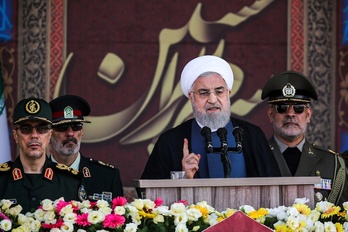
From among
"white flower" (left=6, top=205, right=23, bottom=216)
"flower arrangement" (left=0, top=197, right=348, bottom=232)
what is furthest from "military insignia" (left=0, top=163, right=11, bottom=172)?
"flower arrangement" (left=0, top=197, right=348, bottom=232)

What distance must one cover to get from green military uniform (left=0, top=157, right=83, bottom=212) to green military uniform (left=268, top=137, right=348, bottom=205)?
4.37ft

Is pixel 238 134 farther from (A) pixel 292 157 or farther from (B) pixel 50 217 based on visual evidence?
(A) pixel 292 157

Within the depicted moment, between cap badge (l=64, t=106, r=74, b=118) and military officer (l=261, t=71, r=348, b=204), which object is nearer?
military officer (l=261, t=71, r=348, b=204)

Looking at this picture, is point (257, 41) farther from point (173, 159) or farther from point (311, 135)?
point (173, 159)

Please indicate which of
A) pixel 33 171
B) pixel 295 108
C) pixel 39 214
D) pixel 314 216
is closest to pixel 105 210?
pixel 39 214

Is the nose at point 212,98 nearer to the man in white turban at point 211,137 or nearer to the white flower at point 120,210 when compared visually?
the man in white turban at point 211,137

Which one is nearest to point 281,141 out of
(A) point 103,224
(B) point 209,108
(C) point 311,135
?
(B) point 209,108

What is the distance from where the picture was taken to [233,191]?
503 centimetres

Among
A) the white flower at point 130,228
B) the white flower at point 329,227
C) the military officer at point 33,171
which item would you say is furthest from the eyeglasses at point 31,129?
the white flower at point 329,227

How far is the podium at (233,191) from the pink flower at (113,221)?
185mm

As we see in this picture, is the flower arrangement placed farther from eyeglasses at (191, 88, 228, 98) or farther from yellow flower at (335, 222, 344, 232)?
eyeglasses at (191, 88, 228, 98)

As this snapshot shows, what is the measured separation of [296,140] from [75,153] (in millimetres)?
1448

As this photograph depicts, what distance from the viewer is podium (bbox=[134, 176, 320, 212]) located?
498 cm

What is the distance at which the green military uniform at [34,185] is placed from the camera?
18.9ft
